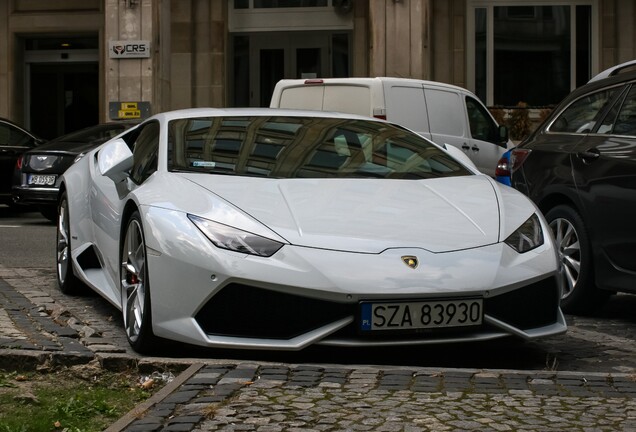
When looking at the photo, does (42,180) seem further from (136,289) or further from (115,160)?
(136,289)

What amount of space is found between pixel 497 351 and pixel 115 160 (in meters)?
2.44

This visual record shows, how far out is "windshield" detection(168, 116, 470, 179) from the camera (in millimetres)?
6480

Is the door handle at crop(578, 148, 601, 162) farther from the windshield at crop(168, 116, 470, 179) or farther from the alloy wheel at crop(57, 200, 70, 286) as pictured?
the alloy wheel at crop(57, 200, 70, 286)

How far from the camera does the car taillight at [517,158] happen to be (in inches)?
333

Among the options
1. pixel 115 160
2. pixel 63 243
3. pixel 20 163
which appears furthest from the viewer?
pixel 20 163

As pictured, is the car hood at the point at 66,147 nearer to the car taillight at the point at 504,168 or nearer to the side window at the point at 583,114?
the car taillight at the point at 504,168

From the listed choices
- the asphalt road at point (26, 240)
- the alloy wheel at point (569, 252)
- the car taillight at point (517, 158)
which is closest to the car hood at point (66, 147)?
the asphalt road at point (26, 240)

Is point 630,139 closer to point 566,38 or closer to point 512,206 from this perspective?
point 512,206

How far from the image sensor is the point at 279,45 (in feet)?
90.1

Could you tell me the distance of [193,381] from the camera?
486 cm

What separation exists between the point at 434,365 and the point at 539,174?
2.63 metres

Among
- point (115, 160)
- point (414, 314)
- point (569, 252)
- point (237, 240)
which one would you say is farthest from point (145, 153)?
point (569, 252)

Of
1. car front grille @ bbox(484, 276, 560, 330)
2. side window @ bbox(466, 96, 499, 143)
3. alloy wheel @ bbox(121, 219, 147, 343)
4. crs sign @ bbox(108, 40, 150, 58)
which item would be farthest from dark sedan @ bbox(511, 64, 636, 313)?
crs sign @ bbox(108, 40, 150, 58)

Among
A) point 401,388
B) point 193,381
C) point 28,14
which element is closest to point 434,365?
point 401,388
